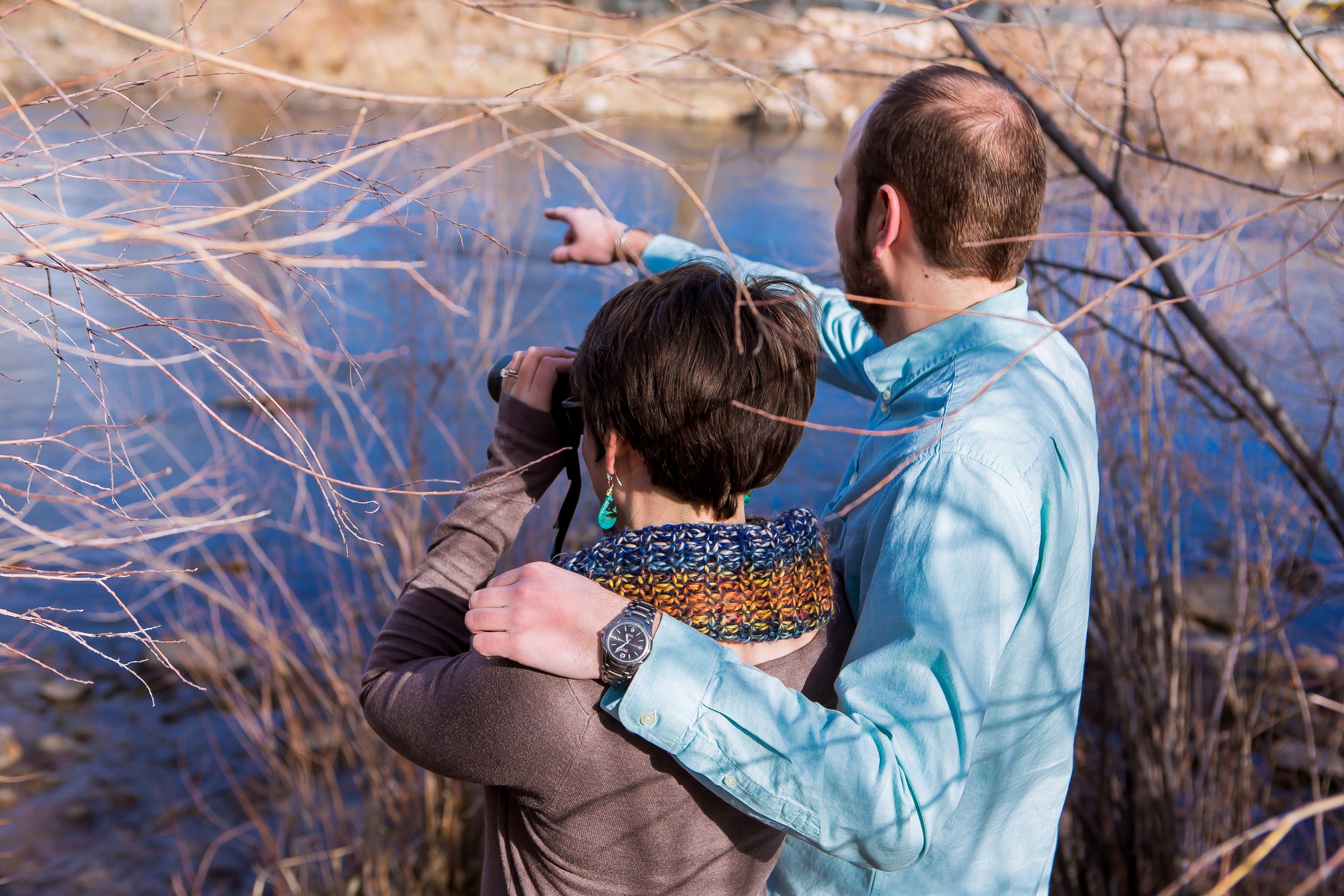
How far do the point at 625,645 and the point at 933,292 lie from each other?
61 centimetres

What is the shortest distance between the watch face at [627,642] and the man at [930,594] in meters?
0.01

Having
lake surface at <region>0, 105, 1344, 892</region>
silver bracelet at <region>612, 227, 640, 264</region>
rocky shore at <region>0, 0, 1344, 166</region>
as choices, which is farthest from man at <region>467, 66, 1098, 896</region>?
silver bracelet at <region>612, 227, 640, 264</region>

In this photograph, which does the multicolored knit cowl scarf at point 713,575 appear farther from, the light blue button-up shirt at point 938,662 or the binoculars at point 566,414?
the binoculars at point 566,414

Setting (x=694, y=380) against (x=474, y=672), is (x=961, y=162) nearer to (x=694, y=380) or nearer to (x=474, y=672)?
(x=694, y=380)

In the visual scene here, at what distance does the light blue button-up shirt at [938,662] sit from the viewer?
932 mm

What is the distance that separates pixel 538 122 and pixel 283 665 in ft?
24.6

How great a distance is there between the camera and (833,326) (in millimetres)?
1717

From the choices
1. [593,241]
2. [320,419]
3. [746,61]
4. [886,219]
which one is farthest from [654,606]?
[320,419]

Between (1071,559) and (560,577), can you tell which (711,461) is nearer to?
(560,577)

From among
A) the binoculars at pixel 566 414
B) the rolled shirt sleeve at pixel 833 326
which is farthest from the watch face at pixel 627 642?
the rolled shirt sleeve at pixel 833 326

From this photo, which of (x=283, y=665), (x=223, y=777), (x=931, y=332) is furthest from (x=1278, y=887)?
(x=223, y=777)

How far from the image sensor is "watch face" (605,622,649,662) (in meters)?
0.92

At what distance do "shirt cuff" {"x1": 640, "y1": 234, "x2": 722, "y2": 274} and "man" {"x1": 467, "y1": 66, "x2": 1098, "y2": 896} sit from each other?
1.53 ft

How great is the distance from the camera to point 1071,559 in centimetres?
115
